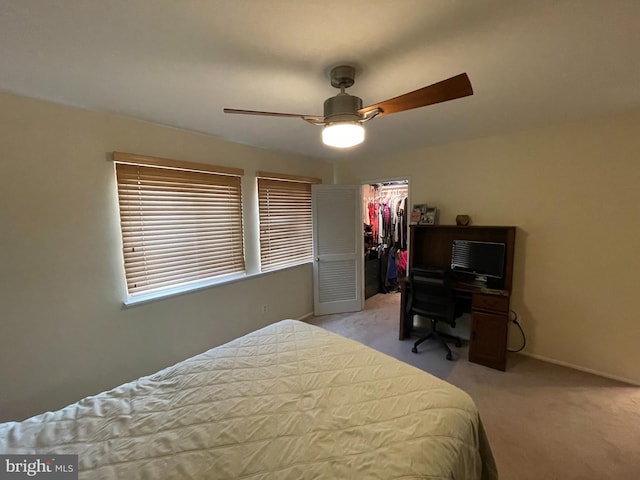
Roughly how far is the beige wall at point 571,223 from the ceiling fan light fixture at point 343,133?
84.1 inches

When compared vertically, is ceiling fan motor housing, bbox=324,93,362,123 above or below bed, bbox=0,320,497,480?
above

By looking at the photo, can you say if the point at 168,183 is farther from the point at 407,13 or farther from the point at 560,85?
the point at 560,85

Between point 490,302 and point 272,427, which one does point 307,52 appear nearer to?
point 272,427

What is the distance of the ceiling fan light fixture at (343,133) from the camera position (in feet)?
4.69

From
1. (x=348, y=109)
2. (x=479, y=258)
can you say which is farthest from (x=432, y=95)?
(x=479, y=258)

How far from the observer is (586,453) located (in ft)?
5.40

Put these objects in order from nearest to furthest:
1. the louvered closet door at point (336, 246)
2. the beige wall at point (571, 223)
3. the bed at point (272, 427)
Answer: the bed at point (272, 427), the beige wall at point (571, 223), the louvered closet door at point (336, 246)

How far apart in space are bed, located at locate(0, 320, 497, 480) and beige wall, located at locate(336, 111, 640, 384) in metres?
2.04

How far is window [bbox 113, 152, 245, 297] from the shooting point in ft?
7.34

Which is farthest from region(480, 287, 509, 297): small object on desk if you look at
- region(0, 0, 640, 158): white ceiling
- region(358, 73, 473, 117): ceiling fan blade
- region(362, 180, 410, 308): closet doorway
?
region(362, 180, 410, 308): closet doorway

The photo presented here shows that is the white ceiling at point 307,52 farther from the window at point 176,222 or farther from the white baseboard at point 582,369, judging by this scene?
the white baseboard at point 582,369

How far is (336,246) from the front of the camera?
3.86 meters

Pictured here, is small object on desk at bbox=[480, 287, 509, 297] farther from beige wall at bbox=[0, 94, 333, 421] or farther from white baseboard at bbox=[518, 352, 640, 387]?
beige wall at bbox=[0, 94, 333, 421]

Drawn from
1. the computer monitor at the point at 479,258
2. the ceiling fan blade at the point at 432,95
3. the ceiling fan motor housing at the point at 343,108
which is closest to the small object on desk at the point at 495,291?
the computer monitor at the point at 479,258
